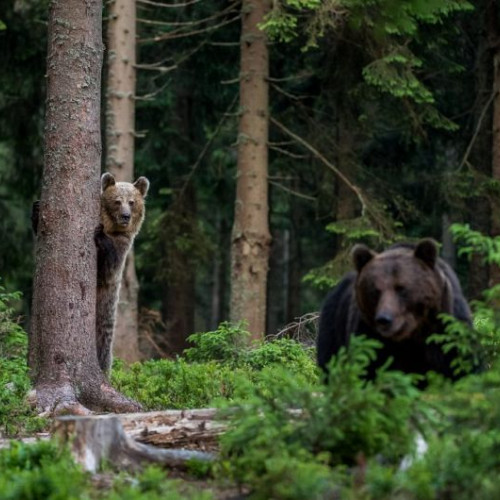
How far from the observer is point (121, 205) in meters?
12.2

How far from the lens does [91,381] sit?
1001 centimetres

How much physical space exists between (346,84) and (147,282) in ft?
31.4

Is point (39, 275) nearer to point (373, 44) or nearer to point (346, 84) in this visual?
point (373, 44)

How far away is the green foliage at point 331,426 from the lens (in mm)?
5918

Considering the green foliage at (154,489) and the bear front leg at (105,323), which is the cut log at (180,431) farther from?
the bear front leg at (105,323)

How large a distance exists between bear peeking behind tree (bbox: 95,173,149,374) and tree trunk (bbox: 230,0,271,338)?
5.53m

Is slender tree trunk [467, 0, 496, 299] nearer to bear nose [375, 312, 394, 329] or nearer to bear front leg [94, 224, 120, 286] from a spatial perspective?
bear front leg [94, 224, 120, 286]

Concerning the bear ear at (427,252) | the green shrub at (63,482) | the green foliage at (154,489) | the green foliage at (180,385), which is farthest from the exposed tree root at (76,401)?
the bear ear at (427,252)

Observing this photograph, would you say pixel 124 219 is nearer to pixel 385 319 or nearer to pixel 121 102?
pixel 385 319

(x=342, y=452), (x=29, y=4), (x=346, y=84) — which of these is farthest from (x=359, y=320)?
(x=29, y=4)

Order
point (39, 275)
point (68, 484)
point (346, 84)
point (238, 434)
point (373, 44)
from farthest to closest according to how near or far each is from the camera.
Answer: point (346, 84) < point (373, 44) < point (39, 275) < point (238, 434) < point (68, 484)

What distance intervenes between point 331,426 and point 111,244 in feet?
17.0

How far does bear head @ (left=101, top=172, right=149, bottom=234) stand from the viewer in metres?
12.1

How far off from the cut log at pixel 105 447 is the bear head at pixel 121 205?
204 inches
